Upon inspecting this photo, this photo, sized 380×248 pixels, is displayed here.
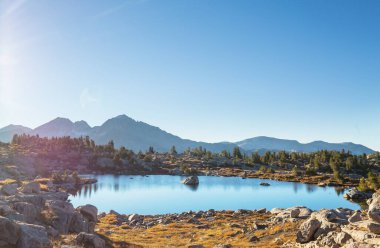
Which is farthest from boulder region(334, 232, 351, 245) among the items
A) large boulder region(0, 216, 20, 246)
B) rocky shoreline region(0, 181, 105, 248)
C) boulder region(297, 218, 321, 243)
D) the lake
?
the lake

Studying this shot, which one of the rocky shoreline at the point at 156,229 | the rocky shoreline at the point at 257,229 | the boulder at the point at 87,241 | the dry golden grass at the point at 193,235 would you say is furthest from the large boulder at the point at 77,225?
the boulder at the point at 87,241

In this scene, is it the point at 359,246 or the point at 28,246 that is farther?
the point at 359,246

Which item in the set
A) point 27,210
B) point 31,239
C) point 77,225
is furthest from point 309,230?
point 27,210

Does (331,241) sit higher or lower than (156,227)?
higher

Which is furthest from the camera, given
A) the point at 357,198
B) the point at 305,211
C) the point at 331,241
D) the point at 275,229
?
the point at 357,198

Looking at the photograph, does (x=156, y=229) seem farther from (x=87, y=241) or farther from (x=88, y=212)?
(x=87, y=241)

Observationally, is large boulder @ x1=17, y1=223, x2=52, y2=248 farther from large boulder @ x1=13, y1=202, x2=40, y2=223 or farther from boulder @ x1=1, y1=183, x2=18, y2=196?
boulder @ x1=1, y1=183, x2=18, y2=196

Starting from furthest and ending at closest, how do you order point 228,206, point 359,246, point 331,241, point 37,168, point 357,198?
point 37,168 < point 357,198 < point 228,206 < point 331,241 < point 359,246

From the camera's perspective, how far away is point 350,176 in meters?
194

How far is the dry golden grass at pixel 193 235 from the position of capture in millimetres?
47375

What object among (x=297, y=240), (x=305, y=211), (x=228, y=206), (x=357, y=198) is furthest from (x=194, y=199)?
(x=297, y=240)

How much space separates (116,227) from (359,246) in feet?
169

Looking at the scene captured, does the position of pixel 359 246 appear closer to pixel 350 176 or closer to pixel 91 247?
pixel 91 247

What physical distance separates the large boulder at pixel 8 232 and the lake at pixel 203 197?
8106cm
